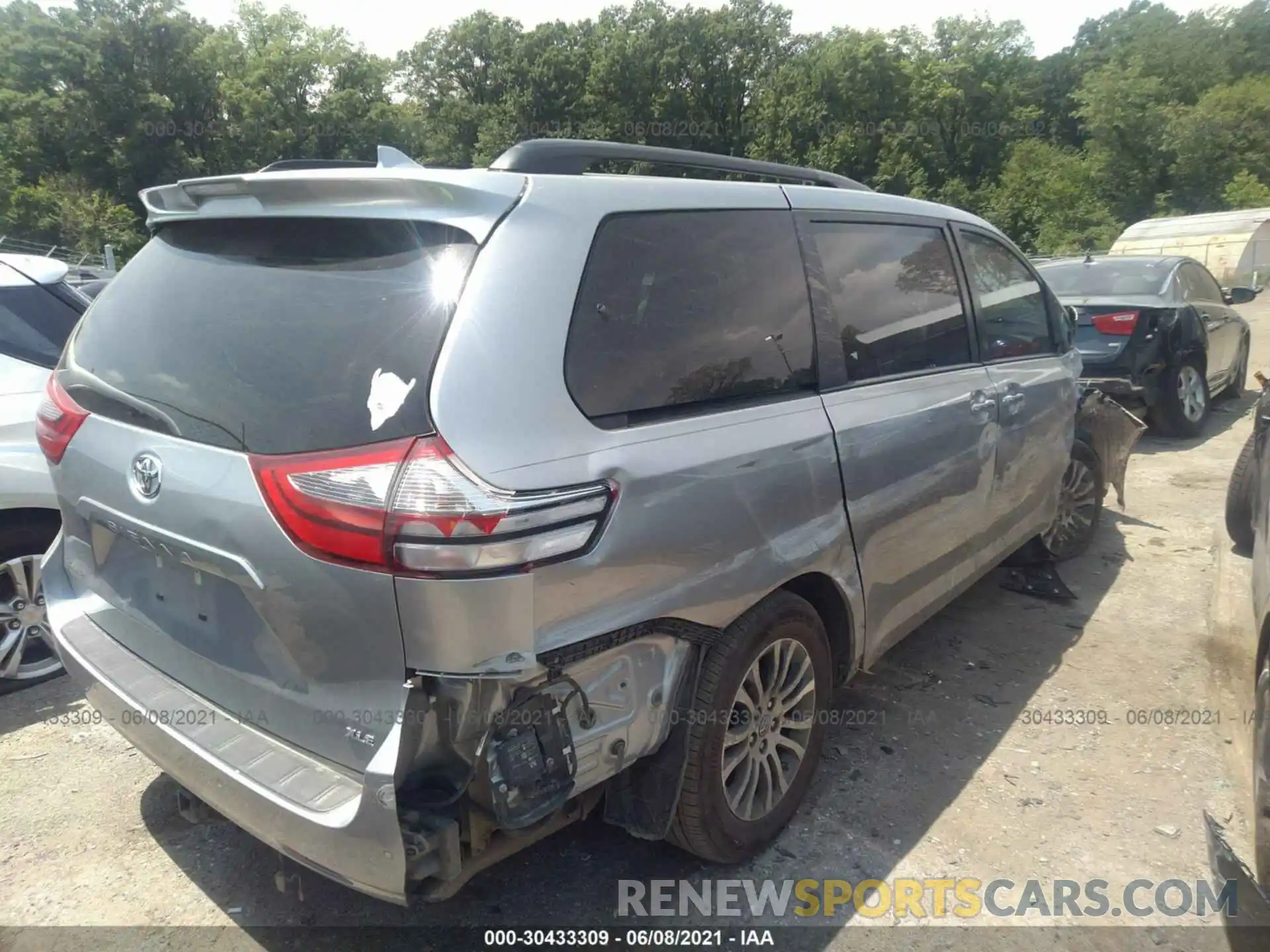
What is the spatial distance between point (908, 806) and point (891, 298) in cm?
180

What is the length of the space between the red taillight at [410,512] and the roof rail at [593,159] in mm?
882

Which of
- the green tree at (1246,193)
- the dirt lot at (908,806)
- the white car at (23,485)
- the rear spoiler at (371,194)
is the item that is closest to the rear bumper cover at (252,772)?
the dirt lot at (908,806)

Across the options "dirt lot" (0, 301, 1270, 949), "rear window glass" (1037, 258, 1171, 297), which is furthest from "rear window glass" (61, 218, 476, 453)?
"rear window glass" (1037, 258, 1171, 297)

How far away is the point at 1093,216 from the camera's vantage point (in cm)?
3588

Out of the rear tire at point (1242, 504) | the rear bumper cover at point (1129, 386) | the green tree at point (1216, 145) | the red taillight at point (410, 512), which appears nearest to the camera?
the red taillight at point (410, 512)

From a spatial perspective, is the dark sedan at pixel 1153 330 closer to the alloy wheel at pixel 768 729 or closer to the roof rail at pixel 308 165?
the alloy wheel at pixel 768 729

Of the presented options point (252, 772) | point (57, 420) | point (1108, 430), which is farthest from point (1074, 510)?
point (57, 420)

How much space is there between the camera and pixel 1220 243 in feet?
64.8

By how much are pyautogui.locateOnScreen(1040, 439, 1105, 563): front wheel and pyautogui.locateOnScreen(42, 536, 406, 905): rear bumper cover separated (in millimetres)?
4286

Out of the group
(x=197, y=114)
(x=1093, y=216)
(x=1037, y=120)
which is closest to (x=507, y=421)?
(x=1093, y=216)

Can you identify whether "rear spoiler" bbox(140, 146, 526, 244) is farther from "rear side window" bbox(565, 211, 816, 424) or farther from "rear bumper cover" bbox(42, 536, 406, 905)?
"rear bumper cover" bbox(42, 536, 406, 905)

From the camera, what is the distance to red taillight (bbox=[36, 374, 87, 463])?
2541mm

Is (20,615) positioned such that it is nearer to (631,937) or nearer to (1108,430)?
(631,937)

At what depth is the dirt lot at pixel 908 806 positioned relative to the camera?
2.63 m
